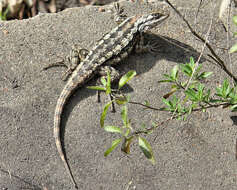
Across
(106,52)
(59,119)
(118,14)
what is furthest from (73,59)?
(118,14)

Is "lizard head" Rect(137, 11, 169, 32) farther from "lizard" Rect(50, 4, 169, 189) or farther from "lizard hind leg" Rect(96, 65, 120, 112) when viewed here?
"lizard hind leg" Rect(96, 65, 120, 112)

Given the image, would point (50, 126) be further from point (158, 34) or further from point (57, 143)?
point (158, 34)

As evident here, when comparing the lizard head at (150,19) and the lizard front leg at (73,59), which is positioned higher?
the lizard head at (150,19)

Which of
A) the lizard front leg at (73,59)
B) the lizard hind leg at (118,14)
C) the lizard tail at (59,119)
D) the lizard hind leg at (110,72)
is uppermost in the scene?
the lizard hind leg at (118,14)

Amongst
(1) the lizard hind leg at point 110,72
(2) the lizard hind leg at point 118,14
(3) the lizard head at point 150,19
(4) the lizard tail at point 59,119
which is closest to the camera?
(4) the lizard tail at point 59,119

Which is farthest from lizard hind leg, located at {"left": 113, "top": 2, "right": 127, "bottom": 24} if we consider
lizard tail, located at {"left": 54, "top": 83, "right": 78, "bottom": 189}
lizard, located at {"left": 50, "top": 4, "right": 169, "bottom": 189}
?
lizard tail, located at {"left": 54, "top": 83, "right": 78, "bottom": 189}

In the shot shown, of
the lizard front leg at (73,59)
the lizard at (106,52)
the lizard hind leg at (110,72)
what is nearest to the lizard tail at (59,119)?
the lizard at (106,52)

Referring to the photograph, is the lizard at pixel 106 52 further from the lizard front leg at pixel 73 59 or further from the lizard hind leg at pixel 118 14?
the lizard hind leg at pixel 118 14

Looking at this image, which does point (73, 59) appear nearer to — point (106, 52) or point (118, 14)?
point (106, 52)
